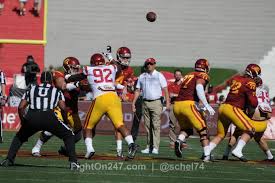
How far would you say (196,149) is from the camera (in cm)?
1630

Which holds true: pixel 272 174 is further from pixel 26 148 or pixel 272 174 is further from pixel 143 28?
pixel 143 28

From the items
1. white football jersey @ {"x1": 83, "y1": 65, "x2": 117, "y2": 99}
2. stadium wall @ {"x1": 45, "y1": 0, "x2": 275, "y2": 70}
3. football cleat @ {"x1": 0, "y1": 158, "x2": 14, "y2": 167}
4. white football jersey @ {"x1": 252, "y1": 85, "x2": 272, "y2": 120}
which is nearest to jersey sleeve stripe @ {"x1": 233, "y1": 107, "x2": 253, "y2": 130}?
white football jersey @ {"x1": 252, "y1": 85, "x2": 272, "y2": 120}

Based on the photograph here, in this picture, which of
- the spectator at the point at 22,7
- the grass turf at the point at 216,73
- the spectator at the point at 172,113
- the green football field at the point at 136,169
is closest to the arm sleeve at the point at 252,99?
the green football field at the point at 136,169

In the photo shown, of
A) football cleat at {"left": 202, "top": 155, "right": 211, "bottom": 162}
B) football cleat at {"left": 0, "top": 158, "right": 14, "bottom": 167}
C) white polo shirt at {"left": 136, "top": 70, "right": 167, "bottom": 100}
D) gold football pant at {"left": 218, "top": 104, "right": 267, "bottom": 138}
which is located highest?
white polo shirt at {"left": 136, "top": 70, "right": 167, "bottom": 100}

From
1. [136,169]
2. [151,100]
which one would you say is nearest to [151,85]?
[151,100]

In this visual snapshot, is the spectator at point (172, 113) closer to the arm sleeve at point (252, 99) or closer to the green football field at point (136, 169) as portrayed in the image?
the green football field at point (136, 169)

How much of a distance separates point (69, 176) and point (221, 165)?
9.56 feet

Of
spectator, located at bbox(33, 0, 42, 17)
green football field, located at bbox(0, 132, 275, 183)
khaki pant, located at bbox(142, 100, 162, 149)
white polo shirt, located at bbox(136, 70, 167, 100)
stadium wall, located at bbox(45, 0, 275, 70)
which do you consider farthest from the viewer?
stadium wall, located at bbox(45, 0, 275, 70)

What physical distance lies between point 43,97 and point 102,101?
1.40 meters

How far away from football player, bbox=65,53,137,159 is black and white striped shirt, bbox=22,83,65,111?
1191mm

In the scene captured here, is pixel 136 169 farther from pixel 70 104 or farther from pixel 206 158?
pixel 70 104

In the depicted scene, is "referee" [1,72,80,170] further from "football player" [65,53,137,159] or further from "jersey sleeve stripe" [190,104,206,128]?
"jersey sleeve stripe" [190,104,206,128]

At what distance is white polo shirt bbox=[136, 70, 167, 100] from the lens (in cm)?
1531

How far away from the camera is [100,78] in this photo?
1289cm
